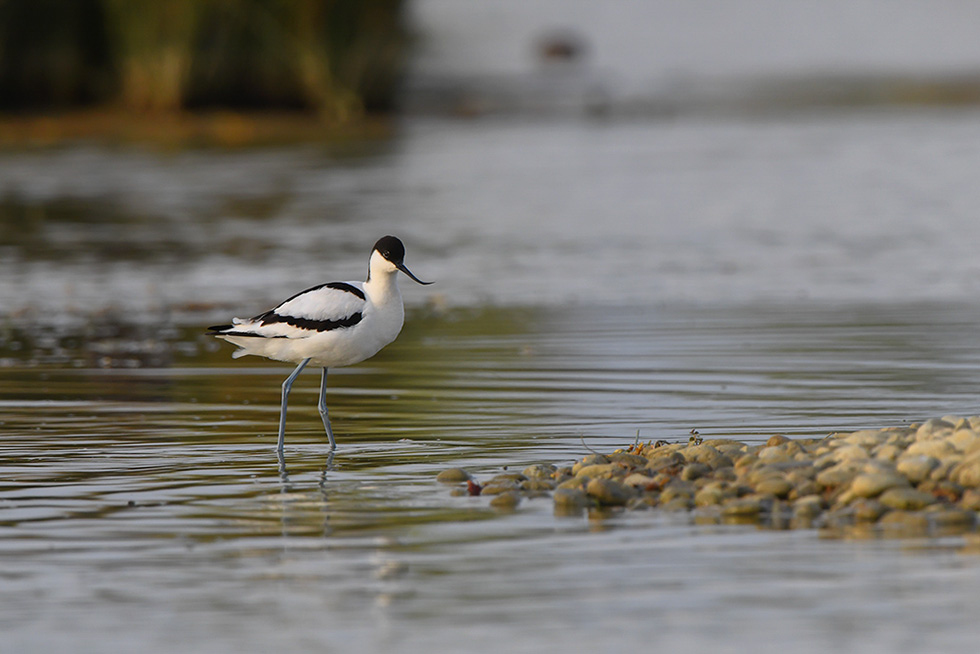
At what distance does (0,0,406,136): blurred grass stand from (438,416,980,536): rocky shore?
118 ft

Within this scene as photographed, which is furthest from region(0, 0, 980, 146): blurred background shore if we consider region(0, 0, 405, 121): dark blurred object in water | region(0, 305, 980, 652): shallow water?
region(0, 305, 980, 652): shallow water

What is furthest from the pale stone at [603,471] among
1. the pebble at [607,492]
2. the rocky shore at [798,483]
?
the pebble at [607,492]

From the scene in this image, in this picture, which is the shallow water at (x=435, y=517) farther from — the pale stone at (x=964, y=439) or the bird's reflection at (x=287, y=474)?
the pale stone at (x=964, y=439)

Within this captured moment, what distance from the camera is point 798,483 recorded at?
27.5 ft

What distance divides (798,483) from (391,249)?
308 centimetres

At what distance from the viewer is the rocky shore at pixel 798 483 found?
7961mm

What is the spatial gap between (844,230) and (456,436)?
580 inches

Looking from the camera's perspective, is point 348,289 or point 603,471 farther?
point 348,289

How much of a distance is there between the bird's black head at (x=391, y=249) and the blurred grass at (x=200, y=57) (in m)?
34.2

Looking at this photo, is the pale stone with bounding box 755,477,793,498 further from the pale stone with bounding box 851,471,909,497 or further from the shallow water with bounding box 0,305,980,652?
the shallow water with bounding box 0,305,980,652

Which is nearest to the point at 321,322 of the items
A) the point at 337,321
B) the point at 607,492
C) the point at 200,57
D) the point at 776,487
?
the point at 337,321

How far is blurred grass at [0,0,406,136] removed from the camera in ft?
145

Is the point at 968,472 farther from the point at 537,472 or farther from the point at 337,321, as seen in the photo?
the point at 337,321

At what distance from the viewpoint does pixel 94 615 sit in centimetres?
662
